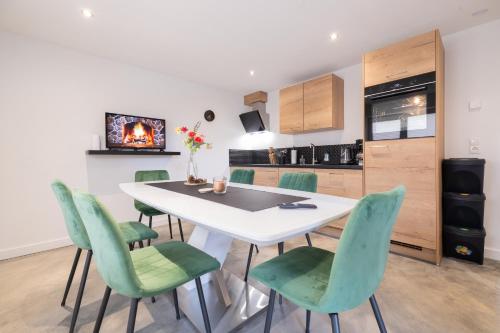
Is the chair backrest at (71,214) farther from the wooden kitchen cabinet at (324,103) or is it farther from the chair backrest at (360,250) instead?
the wooden kitchen cabinet at (324,103)

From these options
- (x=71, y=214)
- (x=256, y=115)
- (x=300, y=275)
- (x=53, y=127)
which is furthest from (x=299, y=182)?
(x=53, y=127)

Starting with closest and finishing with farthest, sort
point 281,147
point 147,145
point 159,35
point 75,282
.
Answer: point 75,282 → point 159,35 → point 147,145 → point 281,147

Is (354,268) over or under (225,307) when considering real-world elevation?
over

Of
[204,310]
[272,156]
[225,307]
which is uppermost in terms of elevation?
[272,156]

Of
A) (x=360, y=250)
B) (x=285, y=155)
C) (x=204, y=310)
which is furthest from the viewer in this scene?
(x=285, y=155)

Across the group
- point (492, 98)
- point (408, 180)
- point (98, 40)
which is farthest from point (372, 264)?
point (98, 40)

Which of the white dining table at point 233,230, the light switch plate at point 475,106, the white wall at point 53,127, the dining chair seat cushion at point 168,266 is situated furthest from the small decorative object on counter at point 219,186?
the light switch plate at point 475,106

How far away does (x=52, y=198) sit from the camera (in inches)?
105

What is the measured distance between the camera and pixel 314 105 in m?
3.38

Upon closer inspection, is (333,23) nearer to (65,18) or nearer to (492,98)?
(492,98)

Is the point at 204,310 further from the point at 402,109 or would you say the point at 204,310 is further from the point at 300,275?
the point at 402,109

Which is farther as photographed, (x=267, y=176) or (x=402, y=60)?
(x=267, y=176)

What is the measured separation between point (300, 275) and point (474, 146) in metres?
2.56

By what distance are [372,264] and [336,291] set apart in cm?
17
